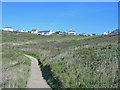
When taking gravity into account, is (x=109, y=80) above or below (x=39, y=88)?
above

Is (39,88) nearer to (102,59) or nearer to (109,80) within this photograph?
(109,80)

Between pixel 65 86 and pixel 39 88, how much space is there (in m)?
2.25

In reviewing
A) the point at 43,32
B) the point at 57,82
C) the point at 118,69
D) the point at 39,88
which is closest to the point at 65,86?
the point at 57,82

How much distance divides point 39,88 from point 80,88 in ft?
9.99

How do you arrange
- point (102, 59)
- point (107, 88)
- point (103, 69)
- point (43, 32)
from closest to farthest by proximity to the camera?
point (107, 88) → point (103, 69) → point (102, 59) → point (43, 32)

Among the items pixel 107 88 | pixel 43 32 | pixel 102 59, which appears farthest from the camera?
pixel 43 32

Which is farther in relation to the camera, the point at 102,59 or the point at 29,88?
the point at 102,59

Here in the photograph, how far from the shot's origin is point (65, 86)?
27.2 ft

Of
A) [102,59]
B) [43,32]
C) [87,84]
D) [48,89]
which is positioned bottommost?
[48,89]

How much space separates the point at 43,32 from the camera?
6255 inches

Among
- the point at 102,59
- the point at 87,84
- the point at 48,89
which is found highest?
the point at 102,59

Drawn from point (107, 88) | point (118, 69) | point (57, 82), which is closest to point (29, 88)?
point (57, 82)

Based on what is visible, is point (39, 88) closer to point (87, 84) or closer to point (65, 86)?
point (65, 86)

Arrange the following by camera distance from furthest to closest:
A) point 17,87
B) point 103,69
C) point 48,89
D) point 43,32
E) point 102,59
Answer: point 43,32
point 102,59
point 103,69
point 48,89
point 17,87
